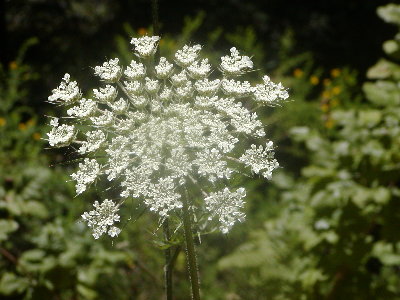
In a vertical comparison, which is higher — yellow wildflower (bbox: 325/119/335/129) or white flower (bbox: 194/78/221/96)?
yellow wildflower (bbox: 325/119/335/129)

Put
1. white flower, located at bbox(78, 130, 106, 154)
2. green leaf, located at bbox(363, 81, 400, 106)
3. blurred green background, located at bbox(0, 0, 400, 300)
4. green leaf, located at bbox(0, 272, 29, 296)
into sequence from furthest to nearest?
green leaf, located at bbox(0, 272, 29, 296) < blurred green background, located at bbox(0, 0, 400, 300) < green leaf, located at bbox(363, 81, 400, 106) < white flower, located at bbox(78, 130, 106, 154)

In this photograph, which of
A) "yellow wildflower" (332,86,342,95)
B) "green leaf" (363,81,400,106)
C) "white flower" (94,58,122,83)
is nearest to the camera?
"white flower" (94,58,122,83)

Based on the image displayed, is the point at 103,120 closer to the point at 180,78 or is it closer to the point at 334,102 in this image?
the point at 180,78

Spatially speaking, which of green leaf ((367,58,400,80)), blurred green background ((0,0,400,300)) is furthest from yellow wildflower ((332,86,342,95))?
green leaf ((367,58,400,80))

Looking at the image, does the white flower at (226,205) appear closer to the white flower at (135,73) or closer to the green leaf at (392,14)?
the white flower at (135,73)

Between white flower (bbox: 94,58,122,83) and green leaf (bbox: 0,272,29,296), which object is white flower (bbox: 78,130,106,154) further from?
green leaf (bbox: 0,272,29,296)

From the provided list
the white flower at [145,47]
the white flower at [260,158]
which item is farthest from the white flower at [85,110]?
the white flower at [260,158]

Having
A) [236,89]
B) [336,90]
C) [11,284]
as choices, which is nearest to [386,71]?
[236,89]

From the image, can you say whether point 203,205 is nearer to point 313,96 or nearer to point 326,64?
point 313,96

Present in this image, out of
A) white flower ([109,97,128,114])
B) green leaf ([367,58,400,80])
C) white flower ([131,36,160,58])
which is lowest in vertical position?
white flower ([109,97,128,114])

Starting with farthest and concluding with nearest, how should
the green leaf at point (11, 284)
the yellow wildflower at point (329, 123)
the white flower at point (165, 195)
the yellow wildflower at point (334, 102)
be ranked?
the yellow wildflower at point (334, 102), the yellow wildflower at point (329, 123), the green leaf at point (11, 284), the white flower at point (165, 195)
